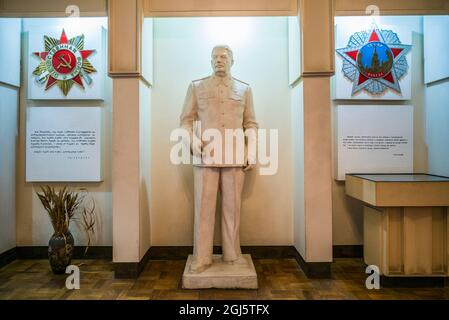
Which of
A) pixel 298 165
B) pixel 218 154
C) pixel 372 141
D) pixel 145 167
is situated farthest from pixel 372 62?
pixel 145 167

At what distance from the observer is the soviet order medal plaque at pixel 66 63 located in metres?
3.80

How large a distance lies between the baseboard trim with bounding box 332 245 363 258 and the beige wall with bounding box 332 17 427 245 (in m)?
0.05

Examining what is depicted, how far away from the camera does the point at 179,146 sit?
3.85 metres

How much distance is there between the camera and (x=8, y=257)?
3.69m

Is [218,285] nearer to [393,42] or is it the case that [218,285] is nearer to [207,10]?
[207,10]

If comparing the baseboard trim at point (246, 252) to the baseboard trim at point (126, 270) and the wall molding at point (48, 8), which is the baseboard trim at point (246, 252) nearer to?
the baseboard trim at point (126, 270)

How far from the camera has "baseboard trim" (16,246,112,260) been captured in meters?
3.85

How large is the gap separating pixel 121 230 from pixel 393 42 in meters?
3.68

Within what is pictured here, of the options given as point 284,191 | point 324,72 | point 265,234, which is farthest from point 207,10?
point 265,234

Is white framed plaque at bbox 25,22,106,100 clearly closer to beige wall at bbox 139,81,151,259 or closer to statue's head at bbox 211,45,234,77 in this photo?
beige wall at bbox 139,81,151,259

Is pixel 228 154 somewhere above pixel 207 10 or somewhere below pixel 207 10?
below

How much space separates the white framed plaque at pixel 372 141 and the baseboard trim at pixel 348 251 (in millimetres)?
830

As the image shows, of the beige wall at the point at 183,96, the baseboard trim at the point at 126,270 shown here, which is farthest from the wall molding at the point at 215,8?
the baseboard trim at the point at 126,270

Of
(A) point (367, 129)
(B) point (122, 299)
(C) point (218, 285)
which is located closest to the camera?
(B) point (122, 299)
